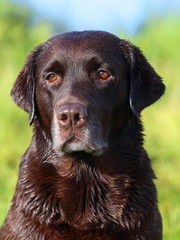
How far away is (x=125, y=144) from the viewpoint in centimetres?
477

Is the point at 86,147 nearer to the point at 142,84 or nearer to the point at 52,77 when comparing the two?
the point at 52,77

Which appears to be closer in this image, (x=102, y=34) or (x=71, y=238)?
(x=71, y=238)

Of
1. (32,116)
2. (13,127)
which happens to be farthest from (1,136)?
(32,116)

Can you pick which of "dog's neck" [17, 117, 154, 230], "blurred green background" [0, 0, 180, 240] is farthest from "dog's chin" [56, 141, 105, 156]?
"blurred green background" [0, 0, 180, 240]

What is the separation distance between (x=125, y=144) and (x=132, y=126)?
0.16 m

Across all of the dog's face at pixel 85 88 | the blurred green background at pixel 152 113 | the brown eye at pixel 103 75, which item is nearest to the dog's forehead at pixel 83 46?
the dog's face at pixel 85 88

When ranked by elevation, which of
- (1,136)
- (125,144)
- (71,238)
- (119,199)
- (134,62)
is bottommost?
(71,238)

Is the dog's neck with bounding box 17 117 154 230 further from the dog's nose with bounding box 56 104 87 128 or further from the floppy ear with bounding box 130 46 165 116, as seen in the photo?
the dog's nose with bounding box 56 104 87 128

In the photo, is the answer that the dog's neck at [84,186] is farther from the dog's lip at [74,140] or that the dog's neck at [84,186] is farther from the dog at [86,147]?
the dog's lip at [74,140]

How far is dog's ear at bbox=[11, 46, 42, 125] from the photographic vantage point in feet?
15.6

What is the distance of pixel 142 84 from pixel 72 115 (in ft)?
2.84

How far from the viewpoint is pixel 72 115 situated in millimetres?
4195

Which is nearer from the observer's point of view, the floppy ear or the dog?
the dog

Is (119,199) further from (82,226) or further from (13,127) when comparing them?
(13,127)
